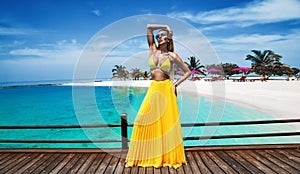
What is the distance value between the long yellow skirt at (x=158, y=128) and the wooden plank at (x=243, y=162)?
4.09 feet

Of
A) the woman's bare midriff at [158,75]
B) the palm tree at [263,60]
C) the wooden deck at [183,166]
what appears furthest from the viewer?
the palm tree at [263,60]

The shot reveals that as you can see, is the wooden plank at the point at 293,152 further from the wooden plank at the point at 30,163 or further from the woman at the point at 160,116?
the wooden plank at the point at 30,163

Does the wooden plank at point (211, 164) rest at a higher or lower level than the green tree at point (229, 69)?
lower

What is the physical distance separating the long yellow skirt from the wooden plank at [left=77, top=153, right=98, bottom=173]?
0.91 metres

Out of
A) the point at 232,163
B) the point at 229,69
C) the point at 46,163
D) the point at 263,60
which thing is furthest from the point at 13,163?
the point at 229,69

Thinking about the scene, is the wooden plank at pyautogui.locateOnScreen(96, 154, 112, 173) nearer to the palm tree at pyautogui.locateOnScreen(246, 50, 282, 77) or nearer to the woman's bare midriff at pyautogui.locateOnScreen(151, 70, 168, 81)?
the woman's bare midriff at pyautogui.locateOnScreen(151, 70, 168, 81)

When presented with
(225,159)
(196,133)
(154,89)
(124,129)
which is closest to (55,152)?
(124,129)

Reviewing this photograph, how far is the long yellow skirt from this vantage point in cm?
304

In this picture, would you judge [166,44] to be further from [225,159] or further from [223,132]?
→ [223,132]

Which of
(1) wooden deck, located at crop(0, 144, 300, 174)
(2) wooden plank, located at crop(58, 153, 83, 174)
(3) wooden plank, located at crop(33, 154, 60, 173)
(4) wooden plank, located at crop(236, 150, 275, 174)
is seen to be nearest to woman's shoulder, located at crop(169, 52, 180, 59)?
(1) wooden deck, located at crop(0, 144, 300, 174)

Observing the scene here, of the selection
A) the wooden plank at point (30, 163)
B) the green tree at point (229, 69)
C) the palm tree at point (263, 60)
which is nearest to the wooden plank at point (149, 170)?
the wooden plank at point (30, 163)

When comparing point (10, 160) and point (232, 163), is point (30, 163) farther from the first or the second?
point (232, 163)

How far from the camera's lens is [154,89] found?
3.03 meters

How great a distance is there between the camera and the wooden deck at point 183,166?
3.27m
